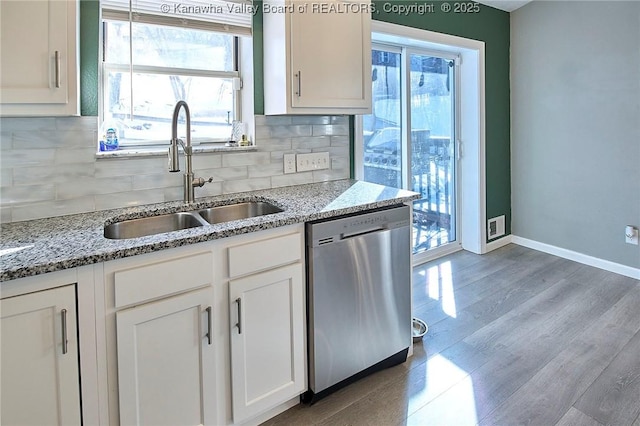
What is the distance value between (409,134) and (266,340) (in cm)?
245

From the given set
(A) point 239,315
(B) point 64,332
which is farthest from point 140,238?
(A) point 239,315

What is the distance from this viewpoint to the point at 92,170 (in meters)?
1.89

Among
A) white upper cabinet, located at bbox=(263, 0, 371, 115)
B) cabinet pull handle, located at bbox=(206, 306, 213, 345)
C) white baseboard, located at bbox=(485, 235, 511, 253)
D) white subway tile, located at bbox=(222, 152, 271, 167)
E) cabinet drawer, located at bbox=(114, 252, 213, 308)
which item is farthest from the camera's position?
white baseboard, located at bbox=(485, 235, 511, 253)

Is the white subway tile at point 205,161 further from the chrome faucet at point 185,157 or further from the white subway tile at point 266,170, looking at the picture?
the white subway tile at point 266,170

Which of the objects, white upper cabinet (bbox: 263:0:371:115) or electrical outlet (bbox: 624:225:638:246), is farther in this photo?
electrical outlet (bbox: 624:225:638:246)

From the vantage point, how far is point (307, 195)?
221 cm

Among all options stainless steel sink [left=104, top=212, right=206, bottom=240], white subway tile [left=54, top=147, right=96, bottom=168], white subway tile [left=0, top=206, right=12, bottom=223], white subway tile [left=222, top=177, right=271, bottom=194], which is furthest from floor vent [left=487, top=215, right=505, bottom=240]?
white subway tile [left=0, top=206, right=12, bottom=223]

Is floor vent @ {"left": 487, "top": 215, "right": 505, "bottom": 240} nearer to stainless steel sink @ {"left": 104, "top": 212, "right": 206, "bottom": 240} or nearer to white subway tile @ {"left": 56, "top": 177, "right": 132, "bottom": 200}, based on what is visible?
stainless steel sink @ {"left": 104, "top": 212, "right": 206, "bottom": 240}

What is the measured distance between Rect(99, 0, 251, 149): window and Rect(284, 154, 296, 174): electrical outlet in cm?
38

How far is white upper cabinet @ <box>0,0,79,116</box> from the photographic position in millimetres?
1435

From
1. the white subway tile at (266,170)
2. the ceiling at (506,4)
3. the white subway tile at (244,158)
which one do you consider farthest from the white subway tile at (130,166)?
the ceiling at (506,4)

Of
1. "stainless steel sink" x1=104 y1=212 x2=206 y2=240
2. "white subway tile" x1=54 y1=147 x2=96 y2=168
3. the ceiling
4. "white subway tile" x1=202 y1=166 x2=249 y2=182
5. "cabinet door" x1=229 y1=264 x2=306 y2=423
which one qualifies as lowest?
"cabinet door" x1=229 y1=264 x2=306 y2=423

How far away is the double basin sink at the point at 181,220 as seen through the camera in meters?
1.83

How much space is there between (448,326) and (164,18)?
7.92 ft
